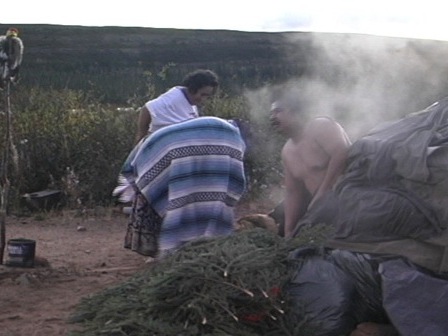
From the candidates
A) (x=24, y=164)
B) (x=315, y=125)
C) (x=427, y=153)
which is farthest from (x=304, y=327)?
(x=24, y=164)

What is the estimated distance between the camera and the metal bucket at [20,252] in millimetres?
6141

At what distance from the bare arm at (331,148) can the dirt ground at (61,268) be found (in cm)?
152

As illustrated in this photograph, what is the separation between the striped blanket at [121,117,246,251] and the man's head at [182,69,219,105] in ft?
1.22

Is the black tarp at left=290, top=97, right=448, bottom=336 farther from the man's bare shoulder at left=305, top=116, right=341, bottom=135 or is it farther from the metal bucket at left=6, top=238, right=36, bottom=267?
the metal bucket at left=6, top=238, right=36, bottom=267

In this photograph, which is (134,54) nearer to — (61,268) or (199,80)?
(61,268)

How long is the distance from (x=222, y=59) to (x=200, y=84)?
3477 centimetres

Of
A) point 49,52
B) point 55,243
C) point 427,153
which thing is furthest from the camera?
point 49,52

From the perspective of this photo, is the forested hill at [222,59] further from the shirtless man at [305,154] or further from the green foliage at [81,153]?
the shirtless man at [305,154]

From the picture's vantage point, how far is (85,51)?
43.7 metres

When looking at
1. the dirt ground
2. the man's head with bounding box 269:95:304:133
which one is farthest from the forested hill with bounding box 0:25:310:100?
the man's head with bounding box 269:95:304:133

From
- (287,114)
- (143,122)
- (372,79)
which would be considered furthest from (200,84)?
(372,79)

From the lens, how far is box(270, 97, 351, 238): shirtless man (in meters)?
4.79

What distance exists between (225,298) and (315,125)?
1413mm

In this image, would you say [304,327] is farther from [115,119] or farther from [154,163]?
[115,119]
